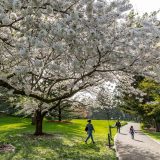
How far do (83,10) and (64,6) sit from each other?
58cm

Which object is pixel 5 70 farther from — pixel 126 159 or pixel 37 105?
pixel 37 105

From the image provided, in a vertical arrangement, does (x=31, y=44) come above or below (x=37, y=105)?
below

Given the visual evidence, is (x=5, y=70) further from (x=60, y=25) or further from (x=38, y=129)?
(x=38, y=129)

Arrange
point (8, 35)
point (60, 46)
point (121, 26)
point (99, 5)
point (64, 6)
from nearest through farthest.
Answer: point (60, 46) < point (99, 5) < point (64, 6) < point (121, 26) < point (8, 35)

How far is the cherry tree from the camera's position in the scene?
8.80 m

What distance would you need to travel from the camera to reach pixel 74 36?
30.0 feet

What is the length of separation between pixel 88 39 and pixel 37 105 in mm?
22741

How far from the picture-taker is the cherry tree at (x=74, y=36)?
8797mm

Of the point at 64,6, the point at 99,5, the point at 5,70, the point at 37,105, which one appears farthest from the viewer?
the point at 37,105

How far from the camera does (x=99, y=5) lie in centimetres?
916

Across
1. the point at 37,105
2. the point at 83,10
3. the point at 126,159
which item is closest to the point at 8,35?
the point at 83,10

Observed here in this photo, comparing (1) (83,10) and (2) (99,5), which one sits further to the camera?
(1) (83,10)

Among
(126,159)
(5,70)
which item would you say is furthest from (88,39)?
(126,159)

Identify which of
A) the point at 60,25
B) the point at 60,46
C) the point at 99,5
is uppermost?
the point at 99,5
